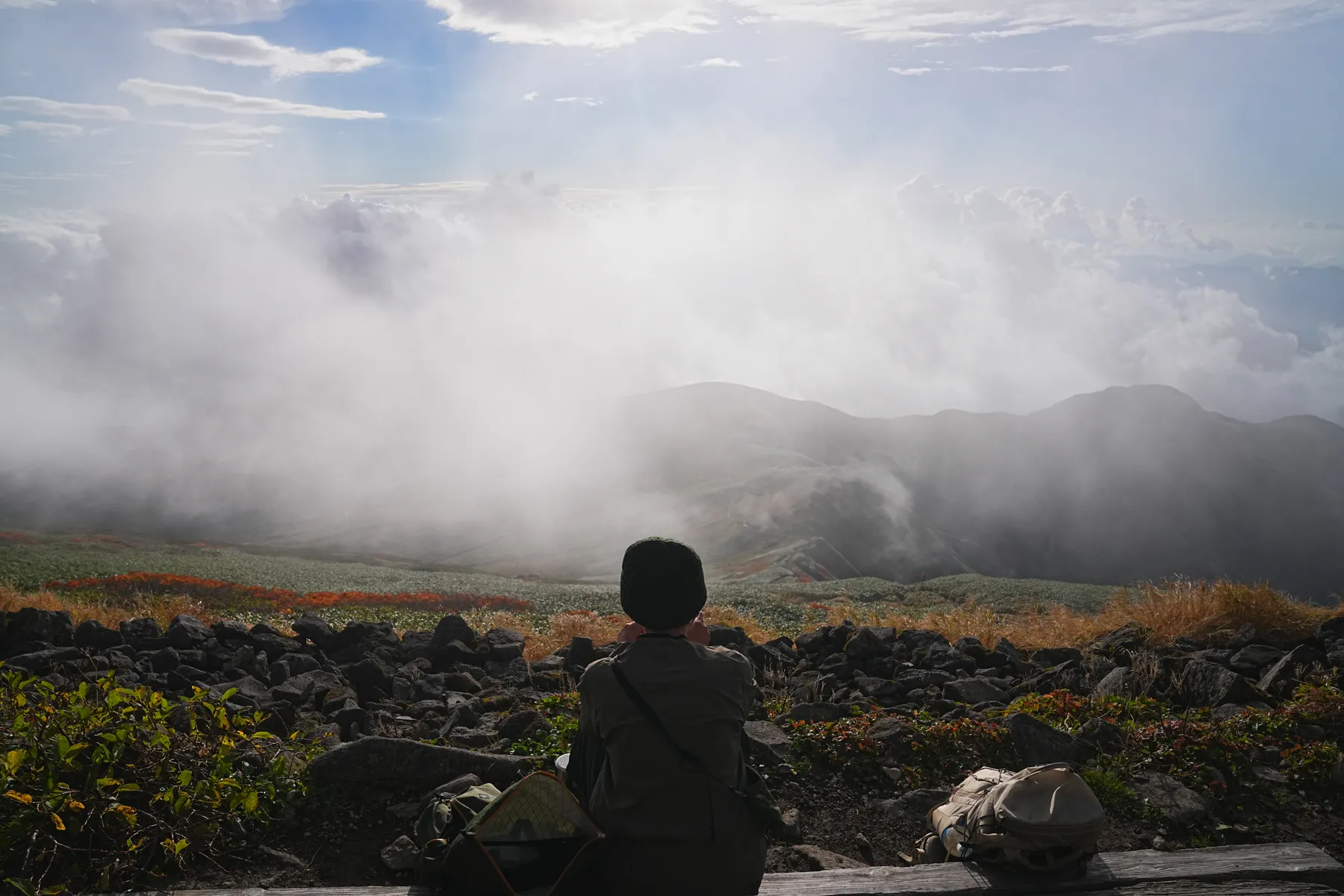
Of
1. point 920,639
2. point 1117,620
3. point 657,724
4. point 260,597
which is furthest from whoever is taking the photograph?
point 260,597

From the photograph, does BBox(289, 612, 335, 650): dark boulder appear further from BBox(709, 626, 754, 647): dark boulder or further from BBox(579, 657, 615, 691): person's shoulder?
BBox(579, 657, 615, 691): person's shoulder

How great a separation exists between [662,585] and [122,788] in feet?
11.3

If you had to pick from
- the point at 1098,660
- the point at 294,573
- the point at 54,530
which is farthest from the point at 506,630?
the point at 54,530

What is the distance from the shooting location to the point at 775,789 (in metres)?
6.97

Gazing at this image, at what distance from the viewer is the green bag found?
4.21 m

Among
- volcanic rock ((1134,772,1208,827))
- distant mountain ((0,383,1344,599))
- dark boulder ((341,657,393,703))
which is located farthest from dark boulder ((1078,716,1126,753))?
distant mountain ((0,383,1344,599))

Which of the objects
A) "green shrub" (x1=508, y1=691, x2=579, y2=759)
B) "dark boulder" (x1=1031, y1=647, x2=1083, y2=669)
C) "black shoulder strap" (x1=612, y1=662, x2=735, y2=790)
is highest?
"black shoulder strap" (x1=612, y1=662, x2=735, y2=790)

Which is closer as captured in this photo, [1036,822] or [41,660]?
[1036,822]

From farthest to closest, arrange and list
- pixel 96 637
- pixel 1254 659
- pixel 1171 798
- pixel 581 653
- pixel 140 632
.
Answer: pixel 581 653 → pixel 140 632 → pixel 96 637 → pixel 1254 659 → pixel 1171 798

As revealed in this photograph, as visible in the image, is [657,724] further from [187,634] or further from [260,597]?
[260,597]

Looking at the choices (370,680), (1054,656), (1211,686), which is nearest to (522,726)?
(370,680)

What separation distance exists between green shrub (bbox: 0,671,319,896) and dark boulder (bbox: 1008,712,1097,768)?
16.8ft

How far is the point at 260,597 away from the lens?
79.3 ft

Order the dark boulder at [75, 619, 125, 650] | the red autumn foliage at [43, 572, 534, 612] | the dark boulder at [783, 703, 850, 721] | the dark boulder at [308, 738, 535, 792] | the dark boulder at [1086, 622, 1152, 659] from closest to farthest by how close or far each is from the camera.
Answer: the dark boulder at [308, 738, 535, 792], the dark boulder at [783, 703, 850, 721], the dark boulder at [75, 619, 125, 650], the dark boulder at [1086, 622, 1152, 659], the red autumn foliage at [43, 572, 534, 612]
